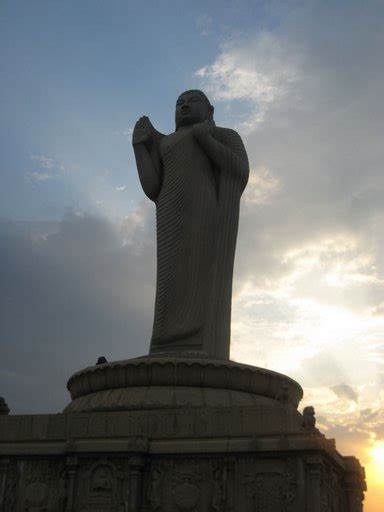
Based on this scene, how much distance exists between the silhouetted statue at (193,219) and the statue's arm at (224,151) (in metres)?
0.02

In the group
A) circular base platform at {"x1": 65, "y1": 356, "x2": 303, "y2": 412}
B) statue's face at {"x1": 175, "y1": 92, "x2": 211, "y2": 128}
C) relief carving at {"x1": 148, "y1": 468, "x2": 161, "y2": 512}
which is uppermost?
statue's face at {"x1": 175, "y1": 92, "x2": 211, "y2": 128}

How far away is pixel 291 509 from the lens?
28.5ft

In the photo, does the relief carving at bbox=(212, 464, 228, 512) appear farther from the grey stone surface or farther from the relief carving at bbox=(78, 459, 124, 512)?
the relief carving at bbox=(78, 459, 124, 512)

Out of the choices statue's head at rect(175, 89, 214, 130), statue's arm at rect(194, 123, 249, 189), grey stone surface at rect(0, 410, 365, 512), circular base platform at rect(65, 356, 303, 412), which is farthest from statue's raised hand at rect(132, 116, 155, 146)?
grey stone surface at rect(0, 410, 365, 512)

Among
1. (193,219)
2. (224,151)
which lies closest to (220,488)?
(193,219)

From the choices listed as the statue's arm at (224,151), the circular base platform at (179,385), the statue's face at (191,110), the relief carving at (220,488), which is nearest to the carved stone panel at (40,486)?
the circular base platform at (179,385)

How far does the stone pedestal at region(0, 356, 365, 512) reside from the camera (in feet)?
29.3

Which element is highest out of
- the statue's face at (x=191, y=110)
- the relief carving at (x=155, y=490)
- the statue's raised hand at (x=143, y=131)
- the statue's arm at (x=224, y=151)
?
the statue's face at (x=191, y=110)

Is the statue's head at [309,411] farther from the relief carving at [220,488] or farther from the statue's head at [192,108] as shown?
the statue's head at [192,108]

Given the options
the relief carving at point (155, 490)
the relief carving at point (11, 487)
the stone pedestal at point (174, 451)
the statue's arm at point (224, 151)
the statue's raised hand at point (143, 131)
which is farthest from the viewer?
the statue's raised hand at point (143, 131)

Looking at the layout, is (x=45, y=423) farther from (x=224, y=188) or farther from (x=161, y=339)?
(x=224, y=188)

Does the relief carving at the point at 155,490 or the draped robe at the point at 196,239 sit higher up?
the draped robe at the point at 196,239

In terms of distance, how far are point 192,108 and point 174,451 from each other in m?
7.95

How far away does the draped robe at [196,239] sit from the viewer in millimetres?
12320
